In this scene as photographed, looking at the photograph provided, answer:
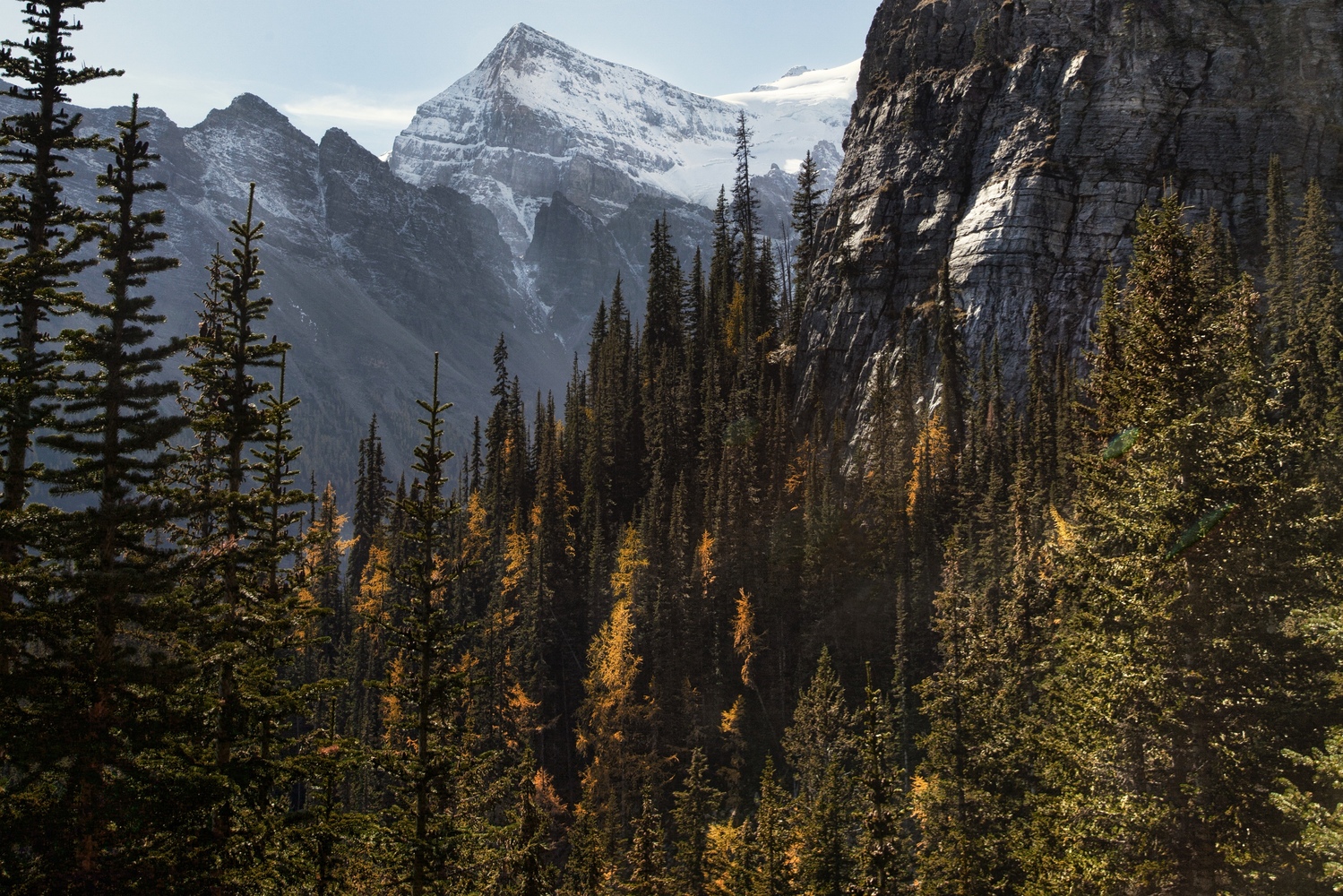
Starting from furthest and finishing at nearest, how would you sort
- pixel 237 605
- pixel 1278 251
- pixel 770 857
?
pixel 1278 251, pixel 770 857, pixel 237 605

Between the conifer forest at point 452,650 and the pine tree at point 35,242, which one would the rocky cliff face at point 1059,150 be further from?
the pine tree at point 35,242

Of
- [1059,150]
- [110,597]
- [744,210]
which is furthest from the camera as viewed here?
[744,210]

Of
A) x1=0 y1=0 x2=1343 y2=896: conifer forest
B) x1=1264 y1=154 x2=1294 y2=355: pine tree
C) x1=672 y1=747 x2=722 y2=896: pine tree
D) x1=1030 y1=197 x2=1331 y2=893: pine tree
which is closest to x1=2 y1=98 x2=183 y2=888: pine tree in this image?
x1=0 y1=0 x2=1343 y2=896: conifer forest

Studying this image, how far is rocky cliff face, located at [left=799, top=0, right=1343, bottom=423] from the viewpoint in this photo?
72.4m

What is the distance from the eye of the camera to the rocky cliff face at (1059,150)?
72.4m

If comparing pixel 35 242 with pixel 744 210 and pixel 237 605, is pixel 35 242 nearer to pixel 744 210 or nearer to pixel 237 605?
pixel 237 605

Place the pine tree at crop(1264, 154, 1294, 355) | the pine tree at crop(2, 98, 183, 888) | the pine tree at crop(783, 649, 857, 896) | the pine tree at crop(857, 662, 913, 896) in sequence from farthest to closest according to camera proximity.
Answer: the pine tree at crop(1264, 154, 1294, 355) < the pine tree at crop(783, 649, 857, 896) < the pine tree at crop(857, 662, 913, 896) < the pine tree at crop(2, 98, 183, 888)

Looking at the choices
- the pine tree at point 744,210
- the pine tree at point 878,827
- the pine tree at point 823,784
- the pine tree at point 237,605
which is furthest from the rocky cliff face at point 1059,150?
the pine tree at point 237,605

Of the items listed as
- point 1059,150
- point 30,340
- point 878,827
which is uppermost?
point 1059,150

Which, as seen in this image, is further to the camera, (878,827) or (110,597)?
(878,827)

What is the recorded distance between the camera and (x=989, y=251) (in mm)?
76688

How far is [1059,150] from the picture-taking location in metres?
76.8

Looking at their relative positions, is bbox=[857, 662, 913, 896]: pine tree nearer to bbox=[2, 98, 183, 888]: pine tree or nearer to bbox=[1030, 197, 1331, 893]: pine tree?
bbox=[1030, 197, 1331, 893]: pine tree

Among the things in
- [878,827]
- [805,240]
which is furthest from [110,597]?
[805,240]
